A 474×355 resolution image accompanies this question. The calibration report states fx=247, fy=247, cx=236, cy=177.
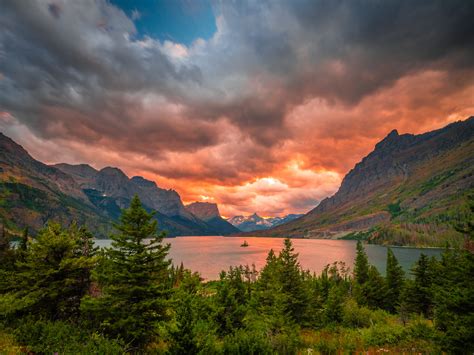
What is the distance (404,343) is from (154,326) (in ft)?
51.7

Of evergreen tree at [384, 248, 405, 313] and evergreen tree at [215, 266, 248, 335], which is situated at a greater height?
evergreen tree at [215, 266, 248, 335]

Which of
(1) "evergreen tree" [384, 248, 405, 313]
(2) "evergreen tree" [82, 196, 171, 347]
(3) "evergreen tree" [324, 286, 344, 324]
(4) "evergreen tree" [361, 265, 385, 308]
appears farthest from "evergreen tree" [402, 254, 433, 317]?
(2) "evergreen tree" [82, 196, 171, 347]

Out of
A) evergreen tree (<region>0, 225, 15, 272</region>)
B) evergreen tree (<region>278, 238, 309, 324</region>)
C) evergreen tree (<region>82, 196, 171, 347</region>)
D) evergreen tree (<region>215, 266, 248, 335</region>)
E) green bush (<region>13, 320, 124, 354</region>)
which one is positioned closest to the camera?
green bush (<region>13, 320, 124, 354</region>)

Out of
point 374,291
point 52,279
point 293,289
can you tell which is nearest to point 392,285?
point 374,291

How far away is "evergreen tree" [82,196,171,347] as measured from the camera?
13.9 m

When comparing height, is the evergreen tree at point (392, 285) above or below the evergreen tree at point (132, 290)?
below

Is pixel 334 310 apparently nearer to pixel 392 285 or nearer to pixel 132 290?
pixel 392 285

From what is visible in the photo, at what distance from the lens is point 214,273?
138 m

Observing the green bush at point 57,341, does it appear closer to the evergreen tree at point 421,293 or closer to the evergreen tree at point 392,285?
the evergreen tree at point 421,293

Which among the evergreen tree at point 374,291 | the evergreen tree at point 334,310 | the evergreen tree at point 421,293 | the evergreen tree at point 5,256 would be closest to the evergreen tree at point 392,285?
the evergreen tree at point 374,291

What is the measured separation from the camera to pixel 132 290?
1416cm

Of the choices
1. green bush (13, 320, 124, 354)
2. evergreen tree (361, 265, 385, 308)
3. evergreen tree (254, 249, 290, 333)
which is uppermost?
green bush (13, 320, 124, 354)

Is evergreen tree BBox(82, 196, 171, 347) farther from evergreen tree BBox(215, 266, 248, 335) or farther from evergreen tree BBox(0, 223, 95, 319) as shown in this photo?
evergreen tree BBox(215, 266, 248, 335)

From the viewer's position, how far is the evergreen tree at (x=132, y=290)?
45.5ft
